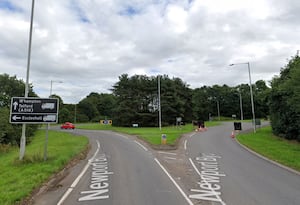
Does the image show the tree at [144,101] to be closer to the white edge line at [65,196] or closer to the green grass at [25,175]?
the green grass at [25,175]

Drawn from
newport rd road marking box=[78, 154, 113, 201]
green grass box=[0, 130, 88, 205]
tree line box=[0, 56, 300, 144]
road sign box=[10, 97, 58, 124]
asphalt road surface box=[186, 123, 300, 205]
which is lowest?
asphalt road surface box=[186, 123, 300, 205]

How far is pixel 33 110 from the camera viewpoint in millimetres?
13406

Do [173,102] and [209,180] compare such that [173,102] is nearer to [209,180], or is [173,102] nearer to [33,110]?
[33,110]

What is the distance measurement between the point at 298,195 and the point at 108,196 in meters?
6.36

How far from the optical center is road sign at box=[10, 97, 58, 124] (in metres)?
13.2

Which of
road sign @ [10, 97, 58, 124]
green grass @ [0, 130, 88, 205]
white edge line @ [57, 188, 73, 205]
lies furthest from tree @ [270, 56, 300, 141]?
white edge line @ [57, 188, 73, 205]

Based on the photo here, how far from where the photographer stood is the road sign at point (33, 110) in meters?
13.2

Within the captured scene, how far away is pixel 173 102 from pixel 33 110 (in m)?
48.2

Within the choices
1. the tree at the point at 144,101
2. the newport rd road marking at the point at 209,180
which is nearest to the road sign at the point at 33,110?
the newport rd road marking at the point at 209,180

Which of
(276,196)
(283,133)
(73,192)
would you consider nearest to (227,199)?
(276,196)

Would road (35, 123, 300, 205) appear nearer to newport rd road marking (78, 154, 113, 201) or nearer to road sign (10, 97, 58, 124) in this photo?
newport rd road marking (78, 154, 113, 201)

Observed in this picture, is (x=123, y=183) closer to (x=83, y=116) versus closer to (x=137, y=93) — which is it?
(x=137, y=93)

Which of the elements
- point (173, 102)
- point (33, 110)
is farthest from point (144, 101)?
point (33, 110)

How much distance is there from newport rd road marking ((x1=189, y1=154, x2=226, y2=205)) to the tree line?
1024 cm
